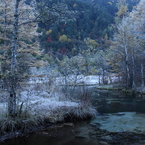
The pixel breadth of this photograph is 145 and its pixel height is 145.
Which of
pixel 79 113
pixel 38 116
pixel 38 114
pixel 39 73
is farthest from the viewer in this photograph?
pixel 39 73

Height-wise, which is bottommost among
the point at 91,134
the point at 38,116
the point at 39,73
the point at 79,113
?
the point at 91,134

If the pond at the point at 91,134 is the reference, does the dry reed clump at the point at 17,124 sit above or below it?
above

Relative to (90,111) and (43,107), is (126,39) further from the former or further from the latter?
(43,107)

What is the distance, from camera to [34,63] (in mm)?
14297

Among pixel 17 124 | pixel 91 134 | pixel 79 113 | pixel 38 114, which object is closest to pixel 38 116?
pixel 38 114

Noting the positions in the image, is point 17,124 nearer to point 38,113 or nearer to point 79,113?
point 38,113

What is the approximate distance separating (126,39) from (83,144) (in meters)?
19.9

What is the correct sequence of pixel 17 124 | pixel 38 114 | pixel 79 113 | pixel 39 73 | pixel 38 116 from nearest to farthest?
pixel 17 124 < pixel 38 116 < pixel 38 114 < pixel 79 113 < pixel 39 73

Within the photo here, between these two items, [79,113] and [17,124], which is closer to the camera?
[17,124]

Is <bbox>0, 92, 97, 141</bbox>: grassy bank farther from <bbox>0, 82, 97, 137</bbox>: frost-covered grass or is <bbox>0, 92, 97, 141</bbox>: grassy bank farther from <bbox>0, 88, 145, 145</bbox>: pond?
<bbox>0, 88, 145, 145</bbox>: pond

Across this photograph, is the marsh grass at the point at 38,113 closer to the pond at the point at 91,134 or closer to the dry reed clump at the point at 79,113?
the dry reed clump at the point at 79,113

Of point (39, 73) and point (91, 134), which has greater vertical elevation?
point (39, 73)

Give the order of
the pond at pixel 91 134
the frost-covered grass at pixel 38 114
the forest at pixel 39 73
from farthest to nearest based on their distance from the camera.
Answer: the forest at pixel 39 73
the frost-covered grass at pixel 38 114
the pond at pixel 91 134

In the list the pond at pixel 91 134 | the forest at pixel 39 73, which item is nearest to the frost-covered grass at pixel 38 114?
the forest at pixel 39 73
